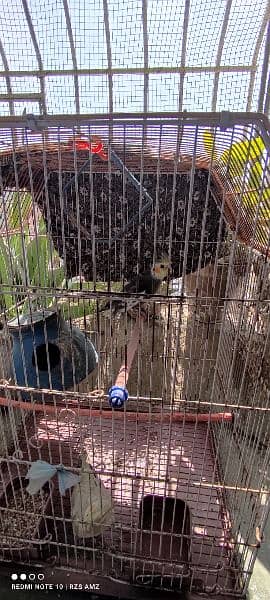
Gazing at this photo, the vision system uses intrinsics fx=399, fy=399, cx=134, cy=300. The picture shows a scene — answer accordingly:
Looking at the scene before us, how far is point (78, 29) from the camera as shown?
240cm

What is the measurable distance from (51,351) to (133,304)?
29cm

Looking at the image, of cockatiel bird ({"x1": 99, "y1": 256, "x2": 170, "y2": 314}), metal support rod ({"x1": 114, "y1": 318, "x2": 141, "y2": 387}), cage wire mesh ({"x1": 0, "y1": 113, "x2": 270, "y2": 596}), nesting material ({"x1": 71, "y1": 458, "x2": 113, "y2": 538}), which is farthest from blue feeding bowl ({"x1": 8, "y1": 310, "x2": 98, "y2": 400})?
cockatiel bird ({"x1": 99, "y1": 256, "x2": 170, "y2": 314})

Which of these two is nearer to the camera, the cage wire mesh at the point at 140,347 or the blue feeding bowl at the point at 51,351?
the cage wire mesh at the point at 140,347

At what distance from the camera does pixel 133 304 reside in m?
1.24

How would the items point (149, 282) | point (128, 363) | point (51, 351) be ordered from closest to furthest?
point (128, 363), point (51, 351), point (149, 282)

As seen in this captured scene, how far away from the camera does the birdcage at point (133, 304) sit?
850mm

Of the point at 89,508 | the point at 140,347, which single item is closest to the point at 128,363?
the point at 140,347

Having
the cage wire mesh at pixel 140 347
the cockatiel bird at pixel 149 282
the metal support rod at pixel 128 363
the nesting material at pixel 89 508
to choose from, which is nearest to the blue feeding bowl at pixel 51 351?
the cage wire mesh at pixel 140 347

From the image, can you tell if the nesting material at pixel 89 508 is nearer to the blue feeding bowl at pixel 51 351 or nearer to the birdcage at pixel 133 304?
the birdcage at pixel 133 304

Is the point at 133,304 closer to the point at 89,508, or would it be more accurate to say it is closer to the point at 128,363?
the point at 128,363

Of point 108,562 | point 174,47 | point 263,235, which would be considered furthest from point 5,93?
point 108,562

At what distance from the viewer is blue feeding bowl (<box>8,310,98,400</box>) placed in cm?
109

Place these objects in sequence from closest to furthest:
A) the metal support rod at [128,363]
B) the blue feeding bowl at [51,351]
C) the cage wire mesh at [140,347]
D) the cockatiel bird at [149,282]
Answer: the cage wire mesh at [140,347]
the metal support rod at [128,363]
the blue feeding bowl at [51,351]
the cockatiel bird at [149,282]

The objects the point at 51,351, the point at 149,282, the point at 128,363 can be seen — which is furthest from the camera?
the point at 149,282
